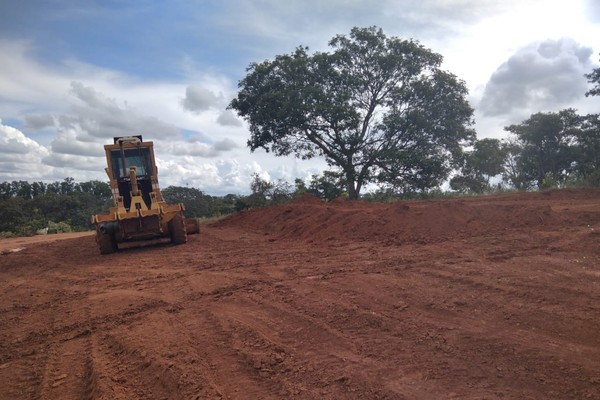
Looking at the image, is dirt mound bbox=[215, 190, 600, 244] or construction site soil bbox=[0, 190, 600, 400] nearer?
construction site soil bbox=[0, 190, 600, 400]

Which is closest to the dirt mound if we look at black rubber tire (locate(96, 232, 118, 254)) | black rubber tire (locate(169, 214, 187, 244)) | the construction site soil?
the construction site soil

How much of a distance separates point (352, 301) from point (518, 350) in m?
2.18

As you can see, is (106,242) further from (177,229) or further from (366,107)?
(366,107)

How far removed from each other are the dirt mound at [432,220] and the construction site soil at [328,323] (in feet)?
0.84

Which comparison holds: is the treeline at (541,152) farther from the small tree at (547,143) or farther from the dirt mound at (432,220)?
the dirt mound at (432,220)

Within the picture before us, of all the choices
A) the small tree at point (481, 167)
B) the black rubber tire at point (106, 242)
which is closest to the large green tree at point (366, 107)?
the small tree at point (481, 167)

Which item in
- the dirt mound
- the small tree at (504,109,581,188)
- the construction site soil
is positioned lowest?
the construction site soil

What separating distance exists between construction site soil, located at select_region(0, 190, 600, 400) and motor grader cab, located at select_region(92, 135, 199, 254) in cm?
233

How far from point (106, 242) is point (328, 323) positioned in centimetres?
942

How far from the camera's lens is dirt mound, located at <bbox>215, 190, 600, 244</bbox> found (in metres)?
10.7

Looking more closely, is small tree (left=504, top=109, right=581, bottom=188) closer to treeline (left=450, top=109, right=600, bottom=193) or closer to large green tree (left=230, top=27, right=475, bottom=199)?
treeline (left=450, top=109, right=600, bottom=193)

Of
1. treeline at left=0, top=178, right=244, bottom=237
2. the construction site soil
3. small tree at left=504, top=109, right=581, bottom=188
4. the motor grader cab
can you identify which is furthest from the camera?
treeline at left=0, top=178, right=244, bottom=237

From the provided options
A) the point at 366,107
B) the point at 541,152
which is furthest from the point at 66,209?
the point at 541,152

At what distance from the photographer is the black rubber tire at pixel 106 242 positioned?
12570 mm
